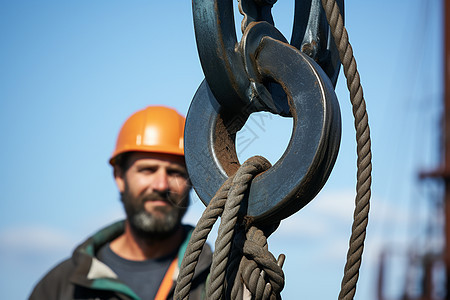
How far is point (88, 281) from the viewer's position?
2.68 meters

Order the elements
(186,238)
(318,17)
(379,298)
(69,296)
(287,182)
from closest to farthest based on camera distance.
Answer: (287,182) < (318,17) < (69,296) < (186,238) < (379,298)

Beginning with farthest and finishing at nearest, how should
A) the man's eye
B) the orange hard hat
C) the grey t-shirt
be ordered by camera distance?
the orange hard hat → the man's eye → the grey t-shirt

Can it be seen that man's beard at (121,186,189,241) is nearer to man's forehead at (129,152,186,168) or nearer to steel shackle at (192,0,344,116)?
man's forehead at (129,152,186,168)

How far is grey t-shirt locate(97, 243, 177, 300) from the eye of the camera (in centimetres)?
282

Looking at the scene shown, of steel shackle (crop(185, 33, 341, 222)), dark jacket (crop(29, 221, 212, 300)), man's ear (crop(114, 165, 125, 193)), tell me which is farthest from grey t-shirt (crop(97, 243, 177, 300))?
steel shackle (crop(185, 33, 341, 222))

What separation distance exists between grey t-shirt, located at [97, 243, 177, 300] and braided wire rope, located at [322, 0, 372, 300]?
1.81 meters

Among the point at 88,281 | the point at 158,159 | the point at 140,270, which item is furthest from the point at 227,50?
the point at 158,159

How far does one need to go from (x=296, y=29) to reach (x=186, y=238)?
75.9 inches

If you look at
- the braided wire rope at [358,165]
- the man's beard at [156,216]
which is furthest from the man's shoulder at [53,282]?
the braided wire rope at [358,165]

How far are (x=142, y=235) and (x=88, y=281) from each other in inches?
18.9

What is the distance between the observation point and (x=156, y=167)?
322cm

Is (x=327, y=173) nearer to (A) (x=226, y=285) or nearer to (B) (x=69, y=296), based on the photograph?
(A) (x=226, y=285)

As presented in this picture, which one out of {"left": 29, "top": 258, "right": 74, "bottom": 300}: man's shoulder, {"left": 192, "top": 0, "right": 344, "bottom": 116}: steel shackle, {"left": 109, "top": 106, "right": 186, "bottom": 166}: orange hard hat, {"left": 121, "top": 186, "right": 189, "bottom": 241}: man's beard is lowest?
{"left": 29, "top": 258, "right": 74, "bottom": 300}: man's shoulder

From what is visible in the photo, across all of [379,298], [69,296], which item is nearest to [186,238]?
[69,296]
